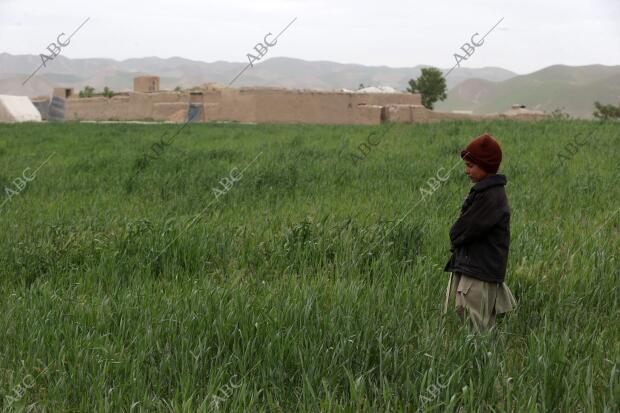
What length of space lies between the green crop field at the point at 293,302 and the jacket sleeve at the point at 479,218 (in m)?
0.44

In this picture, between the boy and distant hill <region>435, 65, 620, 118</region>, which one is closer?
the boy

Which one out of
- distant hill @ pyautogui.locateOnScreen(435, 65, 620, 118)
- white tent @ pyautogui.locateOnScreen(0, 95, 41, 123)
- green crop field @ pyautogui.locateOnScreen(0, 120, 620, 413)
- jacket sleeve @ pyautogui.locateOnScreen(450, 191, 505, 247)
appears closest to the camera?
green crop field @ pyautogui.locateOnScreen(0, 120, 620, 413)

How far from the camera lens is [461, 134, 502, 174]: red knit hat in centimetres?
303

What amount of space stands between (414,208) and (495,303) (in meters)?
2.80

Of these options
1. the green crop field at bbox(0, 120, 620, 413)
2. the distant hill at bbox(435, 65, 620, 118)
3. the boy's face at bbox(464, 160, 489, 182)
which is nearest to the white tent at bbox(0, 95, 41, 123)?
the green crop field at bbox(0, 120, 620, 413)

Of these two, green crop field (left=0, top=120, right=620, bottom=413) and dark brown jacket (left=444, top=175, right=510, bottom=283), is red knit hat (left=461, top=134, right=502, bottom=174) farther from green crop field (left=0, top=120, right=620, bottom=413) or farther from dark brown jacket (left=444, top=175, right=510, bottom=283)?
green crop field (left=0, top=120, right=620, bottom=413)

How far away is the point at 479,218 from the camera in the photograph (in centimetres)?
A: 301

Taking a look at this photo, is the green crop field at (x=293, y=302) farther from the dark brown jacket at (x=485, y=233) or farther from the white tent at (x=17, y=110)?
the white tent at (x=17, y=110)

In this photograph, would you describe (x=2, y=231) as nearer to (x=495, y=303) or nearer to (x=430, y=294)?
(x=430, y=294)

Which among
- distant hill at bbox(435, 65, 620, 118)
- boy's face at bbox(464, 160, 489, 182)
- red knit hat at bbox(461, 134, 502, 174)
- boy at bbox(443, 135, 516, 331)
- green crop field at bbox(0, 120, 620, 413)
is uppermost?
distant hill at bbox(435, 65, 620, 118)

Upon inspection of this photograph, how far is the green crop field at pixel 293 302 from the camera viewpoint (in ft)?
7.61

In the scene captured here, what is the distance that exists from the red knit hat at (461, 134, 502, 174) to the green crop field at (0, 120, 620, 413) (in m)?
0.77

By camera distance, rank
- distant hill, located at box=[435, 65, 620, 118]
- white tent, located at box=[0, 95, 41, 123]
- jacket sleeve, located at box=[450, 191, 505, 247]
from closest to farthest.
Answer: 1. jacket sleeve, located at box=[450, 191, 505, 247]
2. white tent, located at box=[0, 95, 41, 123]
3. distant hill, located at box=[435, 65, 620, 118]

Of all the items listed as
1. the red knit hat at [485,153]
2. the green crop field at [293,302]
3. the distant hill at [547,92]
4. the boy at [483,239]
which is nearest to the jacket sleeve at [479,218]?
the boy at [483,239]
